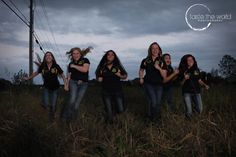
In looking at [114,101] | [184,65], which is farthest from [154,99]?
[184,65]

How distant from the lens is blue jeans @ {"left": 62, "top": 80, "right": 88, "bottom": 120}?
860cm

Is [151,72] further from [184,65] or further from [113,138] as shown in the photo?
[113,138]

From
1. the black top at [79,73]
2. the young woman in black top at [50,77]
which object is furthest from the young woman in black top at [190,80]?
the young woman in black top at [50,77]

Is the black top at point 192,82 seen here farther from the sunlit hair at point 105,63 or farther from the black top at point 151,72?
the sunlit hair at point 105,63

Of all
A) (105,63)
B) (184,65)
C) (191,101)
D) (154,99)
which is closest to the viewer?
(154,99)

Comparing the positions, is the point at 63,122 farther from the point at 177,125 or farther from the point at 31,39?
the point at 31,39

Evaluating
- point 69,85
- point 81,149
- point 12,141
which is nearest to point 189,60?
point 69,85

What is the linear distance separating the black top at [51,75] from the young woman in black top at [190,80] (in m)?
2.84

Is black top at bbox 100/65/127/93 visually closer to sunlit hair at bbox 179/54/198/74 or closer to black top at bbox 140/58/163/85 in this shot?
black top at bbox 140/58/163/85

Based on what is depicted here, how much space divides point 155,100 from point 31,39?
18.1 metres

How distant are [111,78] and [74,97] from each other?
90 cm

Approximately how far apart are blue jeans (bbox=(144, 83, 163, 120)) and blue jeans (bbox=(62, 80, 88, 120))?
1.40 meters

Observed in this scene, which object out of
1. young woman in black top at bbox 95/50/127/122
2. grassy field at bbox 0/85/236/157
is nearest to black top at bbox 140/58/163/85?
young woman in black top at bbox 95/50/127/122

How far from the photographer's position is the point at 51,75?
31.1 feet
